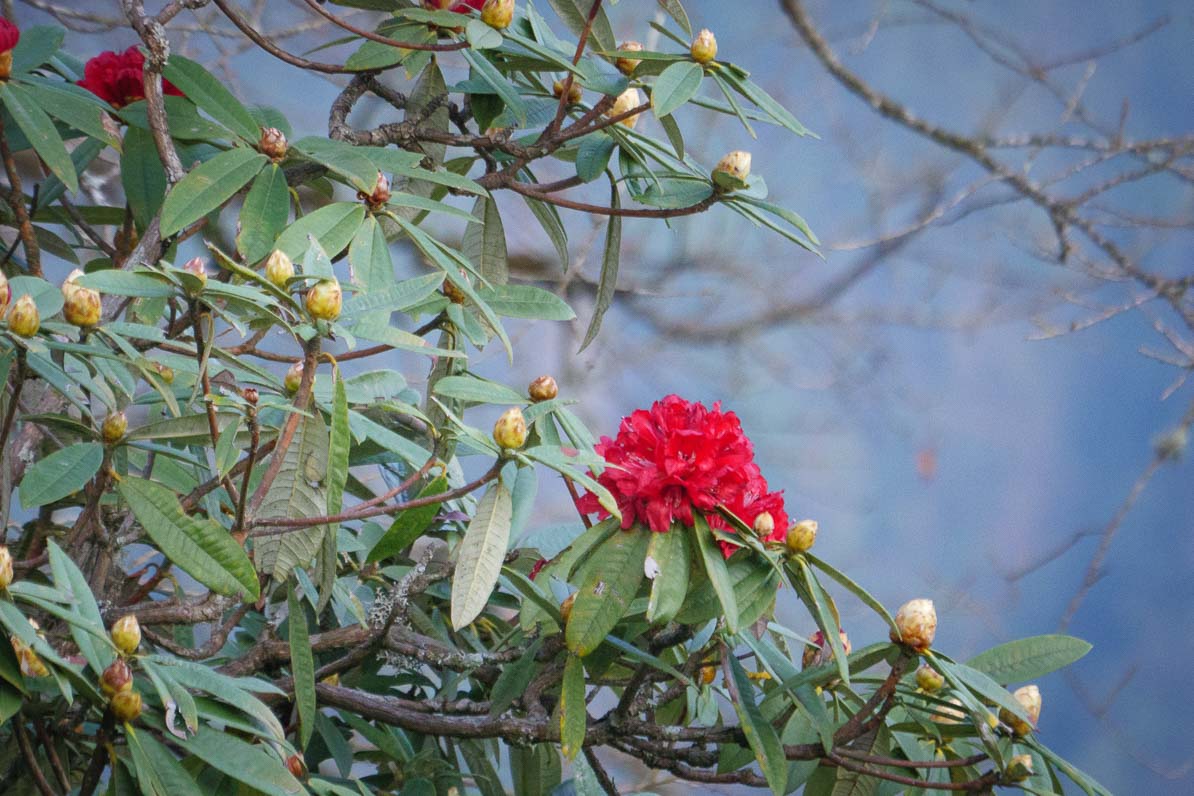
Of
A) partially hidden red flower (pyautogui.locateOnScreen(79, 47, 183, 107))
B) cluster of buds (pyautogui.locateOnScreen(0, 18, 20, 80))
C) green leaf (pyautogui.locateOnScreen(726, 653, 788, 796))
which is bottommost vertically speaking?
green leaf (pyautogui.locateOnScreen(726, 653, 788, 796))

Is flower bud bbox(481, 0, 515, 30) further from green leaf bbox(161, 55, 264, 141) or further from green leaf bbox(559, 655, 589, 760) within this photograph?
green leaf bbox(559, 655, 589, 760)

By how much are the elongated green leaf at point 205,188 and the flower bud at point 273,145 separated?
0.01 metres

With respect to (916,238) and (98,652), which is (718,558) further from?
(916,238)

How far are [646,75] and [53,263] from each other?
63.9 inches

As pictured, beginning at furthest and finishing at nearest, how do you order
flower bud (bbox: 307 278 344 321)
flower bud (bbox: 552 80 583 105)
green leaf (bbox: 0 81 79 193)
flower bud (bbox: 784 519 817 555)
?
flower bud (bbox: 552 80 583 105) < green leaf (bbox: 0 81 79 193) < flower bud (bbox: 784 519 817 555) < flower bud (bbox: 307 278 344 321)

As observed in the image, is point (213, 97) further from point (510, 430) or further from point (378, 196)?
point (510, 430)

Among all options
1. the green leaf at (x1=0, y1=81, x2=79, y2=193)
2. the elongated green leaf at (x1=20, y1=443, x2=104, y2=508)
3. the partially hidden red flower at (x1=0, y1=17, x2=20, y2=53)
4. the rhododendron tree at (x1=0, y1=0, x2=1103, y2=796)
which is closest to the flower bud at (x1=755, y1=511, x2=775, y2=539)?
the rhododendron tree at (x1=0, y1=0, x2=1103, y2=796)

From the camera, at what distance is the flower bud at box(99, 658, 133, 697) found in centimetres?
62

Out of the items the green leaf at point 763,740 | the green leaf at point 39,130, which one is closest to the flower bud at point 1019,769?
the green leaf at point 763,740

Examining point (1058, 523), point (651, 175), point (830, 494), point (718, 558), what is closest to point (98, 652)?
point (718, 558)

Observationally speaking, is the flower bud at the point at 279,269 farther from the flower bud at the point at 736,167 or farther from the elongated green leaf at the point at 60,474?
the flower bud at the point at 736,167

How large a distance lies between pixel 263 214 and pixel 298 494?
8.1 inches

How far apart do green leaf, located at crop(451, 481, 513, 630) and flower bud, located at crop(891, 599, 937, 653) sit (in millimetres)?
246

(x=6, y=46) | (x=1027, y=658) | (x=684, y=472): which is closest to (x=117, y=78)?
(x=6, y=46)
